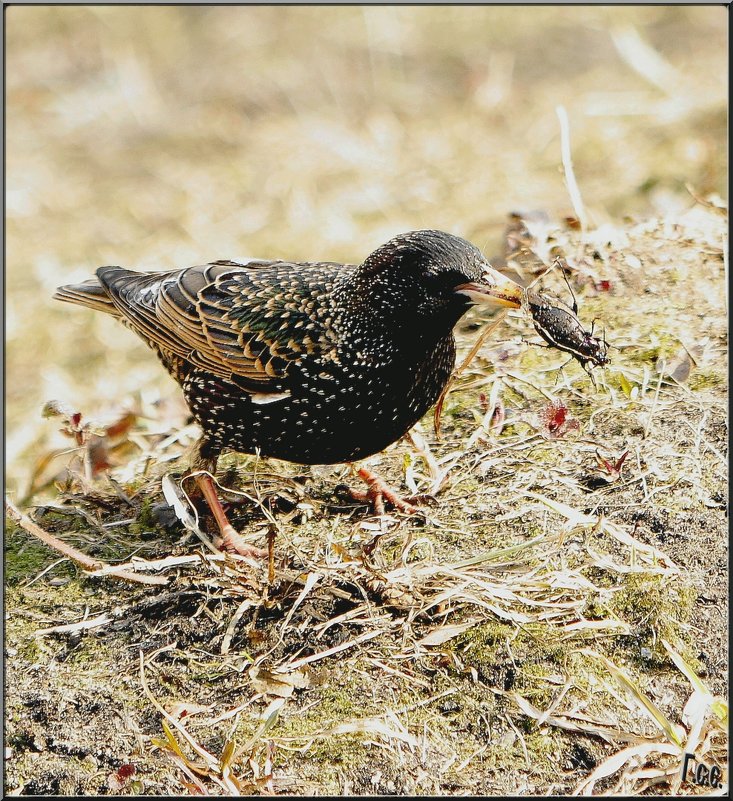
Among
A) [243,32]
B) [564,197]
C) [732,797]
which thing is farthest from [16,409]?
[243,32]

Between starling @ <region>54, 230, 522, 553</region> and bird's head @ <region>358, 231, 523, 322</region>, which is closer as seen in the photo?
bird's head @ <region>358, 231, 523, 322</region>

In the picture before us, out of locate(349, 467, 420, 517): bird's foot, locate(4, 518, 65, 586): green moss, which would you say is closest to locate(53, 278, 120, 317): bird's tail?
locate(4, 518, 65, 586): green moss

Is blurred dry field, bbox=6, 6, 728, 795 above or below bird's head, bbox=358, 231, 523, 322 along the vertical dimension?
below

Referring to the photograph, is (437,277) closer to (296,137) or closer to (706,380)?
(706,380)

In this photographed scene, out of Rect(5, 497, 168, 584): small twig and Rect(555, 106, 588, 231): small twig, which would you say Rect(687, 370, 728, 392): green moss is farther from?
Rect(5, 497, 168, 584): small twig

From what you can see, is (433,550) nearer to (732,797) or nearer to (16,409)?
(732,797)

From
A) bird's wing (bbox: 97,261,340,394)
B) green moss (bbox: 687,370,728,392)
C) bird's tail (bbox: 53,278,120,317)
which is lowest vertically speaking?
green moss (bbox: 687,370,728,392)

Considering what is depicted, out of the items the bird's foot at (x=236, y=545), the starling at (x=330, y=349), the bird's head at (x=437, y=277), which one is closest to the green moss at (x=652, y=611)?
the starling at (x=330, y=349)

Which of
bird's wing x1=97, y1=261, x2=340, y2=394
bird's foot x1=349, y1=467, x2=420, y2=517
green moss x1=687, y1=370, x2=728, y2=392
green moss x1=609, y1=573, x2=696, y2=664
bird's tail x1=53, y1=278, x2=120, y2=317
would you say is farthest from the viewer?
bird's tail x1=53, y1=278, x2=120, y2=317
